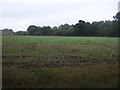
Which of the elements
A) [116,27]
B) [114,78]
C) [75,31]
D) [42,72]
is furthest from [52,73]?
[75,31]

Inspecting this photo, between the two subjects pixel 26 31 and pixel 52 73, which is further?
pixel 26 31

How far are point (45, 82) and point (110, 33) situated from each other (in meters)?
67.0

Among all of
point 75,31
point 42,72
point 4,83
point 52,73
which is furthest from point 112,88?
point 75,31

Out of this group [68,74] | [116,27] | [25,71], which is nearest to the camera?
[68,74]

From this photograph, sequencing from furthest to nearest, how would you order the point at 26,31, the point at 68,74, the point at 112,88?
1. the point at 26,31
2. the point at 68,74
3. the point at 112,88

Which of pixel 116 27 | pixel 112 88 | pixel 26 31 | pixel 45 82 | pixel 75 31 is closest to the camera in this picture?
pixel 112 88

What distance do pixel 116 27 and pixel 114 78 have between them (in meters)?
64.3

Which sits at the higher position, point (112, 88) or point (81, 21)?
point (81, 21)

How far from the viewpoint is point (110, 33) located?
69.6m

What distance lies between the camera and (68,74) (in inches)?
296

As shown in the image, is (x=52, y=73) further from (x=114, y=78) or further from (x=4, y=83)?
(x=114, y=78)

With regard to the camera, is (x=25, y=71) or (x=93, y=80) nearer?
(x=93, y=80)

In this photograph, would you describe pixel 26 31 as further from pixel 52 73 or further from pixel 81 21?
pixel 52 73

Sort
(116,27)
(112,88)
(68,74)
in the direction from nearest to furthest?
1. (112,88)
2. (68,74)
3. (116,27)
